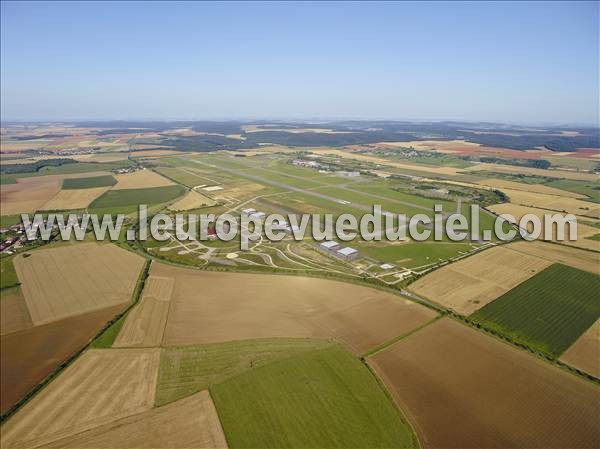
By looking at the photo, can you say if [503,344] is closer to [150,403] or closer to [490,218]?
[150,403]

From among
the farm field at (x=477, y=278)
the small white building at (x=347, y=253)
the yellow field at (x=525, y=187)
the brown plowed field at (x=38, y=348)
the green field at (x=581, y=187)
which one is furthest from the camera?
the yellow field at (x=525, y=187)

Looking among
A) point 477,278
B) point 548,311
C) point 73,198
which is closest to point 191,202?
point 73,198

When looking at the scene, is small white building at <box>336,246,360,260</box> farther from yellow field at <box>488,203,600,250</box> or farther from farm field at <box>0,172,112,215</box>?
farm field at <box>0,172,112,215</box>

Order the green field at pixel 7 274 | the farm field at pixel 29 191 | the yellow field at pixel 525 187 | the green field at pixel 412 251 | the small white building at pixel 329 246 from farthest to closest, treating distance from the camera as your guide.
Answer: the yellow field at pixel 525 187
the farm field at pixel 29 191
the small white building at pixel 329 246
the green field at pixel 412 251
the green field at pixel 7 274

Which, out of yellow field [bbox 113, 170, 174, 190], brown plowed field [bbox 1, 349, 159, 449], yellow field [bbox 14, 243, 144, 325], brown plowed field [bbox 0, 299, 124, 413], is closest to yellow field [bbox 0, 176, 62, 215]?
yellow field [bbox 113, 170, 174, 190]

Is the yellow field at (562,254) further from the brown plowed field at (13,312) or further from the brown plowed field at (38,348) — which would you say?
the brown plowed field at (13,312)

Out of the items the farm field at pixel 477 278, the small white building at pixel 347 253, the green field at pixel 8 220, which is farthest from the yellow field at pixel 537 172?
the green field at pixel 8 220

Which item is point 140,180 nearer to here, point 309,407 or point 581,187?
point 309,407
